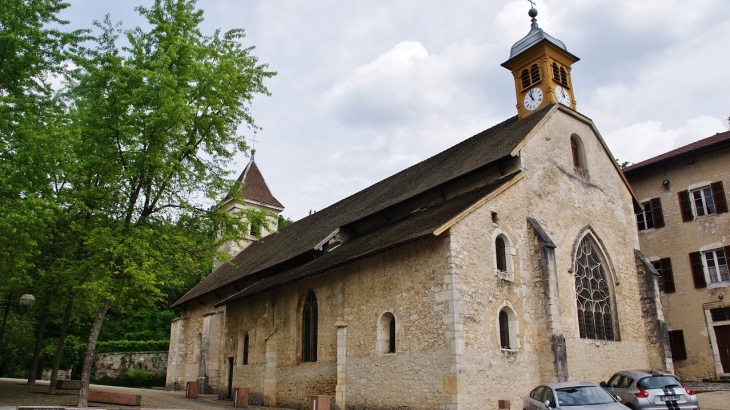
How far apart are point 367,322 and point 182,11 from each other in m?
11.0

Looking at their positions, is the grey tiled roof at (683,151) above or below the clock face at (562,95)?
below

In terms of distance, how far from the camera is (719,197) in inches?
880

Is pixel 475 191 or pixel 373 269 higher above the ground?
pixel 475 191

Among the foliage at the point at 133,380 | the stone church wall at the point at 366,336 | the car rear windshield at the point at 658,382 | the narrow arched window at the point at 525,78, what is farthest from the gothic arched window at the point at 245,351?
the car rear windshield at the point at 658,382

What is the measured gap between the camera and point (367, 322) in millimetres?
17375

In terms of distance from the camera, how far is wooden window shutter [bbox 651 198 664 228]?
2437 cm

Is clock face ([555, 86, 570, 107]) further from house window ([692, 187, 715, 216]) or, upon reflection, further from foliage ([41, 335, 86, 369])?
foliage ([41, 335, 86, 369])

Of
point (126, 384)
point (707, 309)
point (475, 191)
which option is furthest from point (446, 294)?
point (126, 384)

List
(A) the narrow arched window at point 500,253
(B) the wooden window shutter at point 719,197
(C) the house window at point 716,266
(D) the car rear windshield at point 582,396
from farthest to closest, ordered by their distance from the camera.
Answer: (B) the wooden window shutter at point 719,197 → (C) the house window at point 716,266 → (A) the narrow arched window at point 500,253 → (D) the car rear windshield at point 582,396

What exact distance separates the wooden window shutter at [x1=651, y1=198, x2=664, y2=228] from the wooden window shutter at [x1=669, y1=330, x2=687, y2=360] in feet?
15.0

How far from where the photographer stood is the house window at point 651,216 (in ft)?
80.2

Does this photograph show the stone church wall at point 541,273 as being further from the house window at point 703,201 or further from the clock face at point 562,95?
the house window at point 703,201

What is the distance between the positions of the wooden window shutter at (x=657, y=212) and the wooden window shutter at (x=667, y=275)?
5.14 ft

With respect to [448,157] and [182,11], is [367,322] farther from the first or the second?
[182,11]
